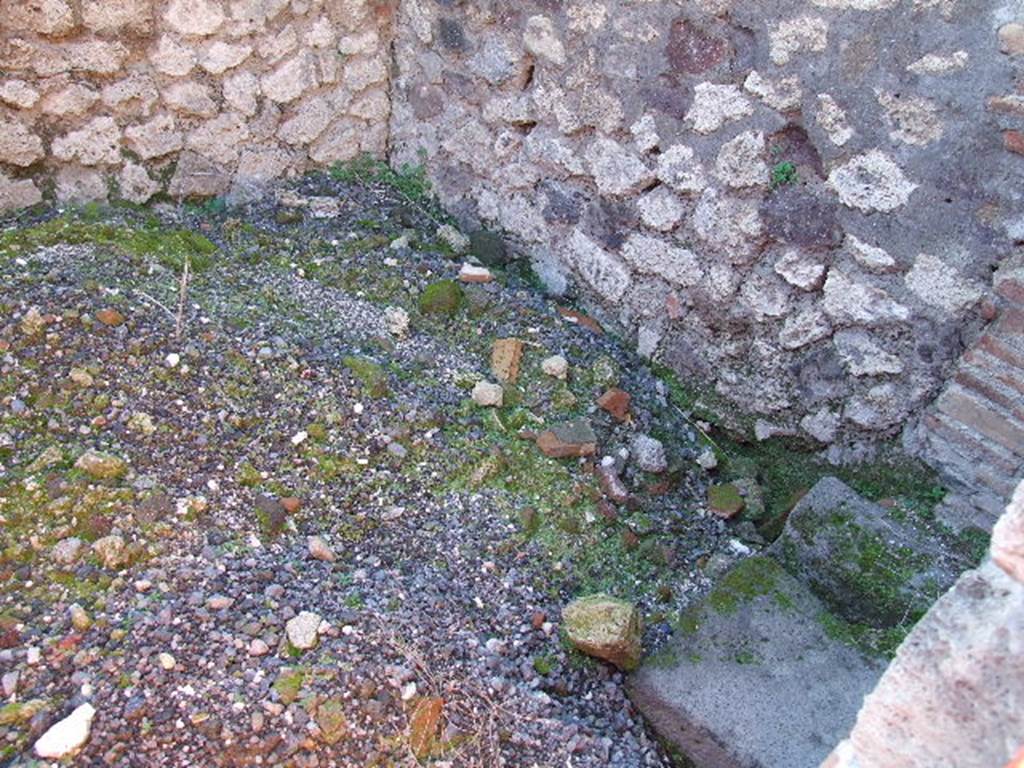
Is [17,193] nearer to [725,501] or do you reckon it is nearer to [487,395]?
[487,395]

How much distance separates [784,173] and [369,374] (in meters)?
1.20

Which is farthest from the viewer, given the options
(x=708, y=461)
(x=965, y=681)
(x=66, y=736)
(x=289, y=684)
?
(x=708, y=461)

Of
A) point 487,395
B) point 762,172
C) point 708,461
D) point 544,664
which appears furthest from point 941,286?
point 544,664

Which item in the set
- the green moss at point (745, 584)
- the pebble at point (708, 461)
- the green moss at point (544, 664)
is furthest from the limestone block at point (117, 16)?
the green moss at point (745, 584)

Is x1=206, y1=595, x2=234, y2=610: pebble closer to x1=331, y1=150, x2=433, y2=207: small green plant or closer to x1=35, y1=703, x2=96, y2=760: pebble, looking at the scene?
x1=35, y1=703, x2=96, y2=760: pebble

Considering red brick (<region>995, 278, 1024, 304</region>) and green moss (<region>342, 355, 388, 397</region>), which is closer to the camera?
red brick (<region>995, 278, 1024, 304</region>)

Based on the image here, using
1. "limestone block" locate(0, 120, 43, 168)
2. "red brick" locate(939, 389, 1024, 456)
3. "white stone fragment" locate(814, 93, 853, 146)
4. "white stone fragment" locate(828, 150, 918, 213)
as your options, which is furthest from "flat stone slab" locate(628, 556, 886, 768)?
"limestone block" locate(0, 120, 43, 168)

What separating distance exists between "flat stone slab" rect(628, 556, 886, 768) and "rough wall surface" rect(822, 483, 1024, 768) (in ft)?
2.34

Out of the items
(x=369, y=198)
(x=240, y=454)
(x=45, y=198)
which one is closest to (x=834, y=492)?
(x=240, y=454)

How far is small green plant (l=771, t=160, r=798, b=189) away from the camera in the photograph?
2656 mm

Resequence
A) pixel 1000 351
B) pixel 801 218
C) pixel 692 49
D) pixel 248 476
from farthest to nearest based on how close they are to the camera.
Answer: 1. pixel 692 49
2. pixel 801 218
3. pixel 248 476
4. pixel 1000 351

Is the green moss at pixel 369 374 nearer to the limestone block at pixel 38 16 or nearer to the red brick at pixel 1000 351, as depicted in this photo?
the limestone block at pixel 38 16

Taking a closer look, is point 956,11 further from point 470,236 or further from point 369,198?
point 369,198

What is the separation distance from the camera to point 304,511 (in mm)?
2479
